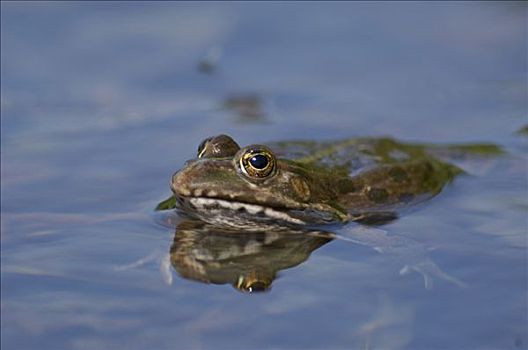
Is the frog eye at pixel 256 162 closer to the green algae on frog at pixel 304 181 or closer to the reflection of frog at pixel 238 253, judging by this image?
the green algae on frog at pixel 304 181

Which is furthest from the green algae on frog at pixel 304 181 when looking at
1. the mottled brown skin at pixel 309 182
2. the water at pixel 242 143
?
the water at pixel 242 143

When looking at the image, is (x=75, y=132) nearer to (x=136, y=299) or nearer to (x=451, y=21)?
(x=136, y=299)

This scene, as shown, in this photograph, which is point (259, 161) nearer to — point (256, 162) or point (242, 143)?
point (256, 162)

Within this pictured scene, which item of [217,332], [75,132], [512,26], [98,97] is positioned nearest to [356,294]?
[217,332]

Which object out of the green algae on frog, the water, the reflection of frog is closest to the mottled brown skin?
the green algae on frog

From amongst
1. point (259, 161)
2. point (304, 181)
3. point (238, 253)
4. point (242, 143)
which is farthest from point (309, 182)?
point (242, 143)
